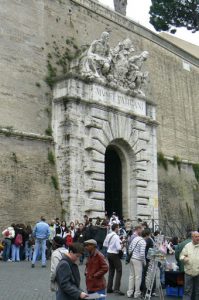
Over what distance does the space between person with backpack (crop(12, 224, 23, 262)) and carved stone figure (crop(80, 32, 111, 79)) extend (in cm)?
712

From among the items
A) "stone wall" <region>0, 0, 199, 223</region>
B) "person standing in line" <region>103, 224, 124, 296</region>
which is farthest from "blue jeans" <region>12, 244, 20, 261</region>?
"person standing in line" <region>103, 224, 124, 296</region>

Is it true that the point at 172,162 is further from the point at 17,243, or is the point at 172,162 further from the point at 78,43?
the point at 17,243

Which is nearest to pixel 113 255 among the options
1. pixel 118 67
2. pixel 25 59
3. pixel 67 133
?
pixel 67 133

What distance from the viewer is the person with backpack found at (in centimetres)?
1539

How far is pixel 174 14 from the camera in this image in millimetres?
28953

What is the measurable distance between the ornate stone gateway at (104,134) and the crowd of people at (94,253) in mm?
1481

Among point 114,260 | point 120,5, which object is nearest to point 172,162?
point 120,5

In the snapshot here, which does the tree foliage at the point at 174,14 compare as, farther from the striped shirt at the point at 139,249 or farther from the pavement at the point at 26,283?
the striped shirt at the point at 139,249

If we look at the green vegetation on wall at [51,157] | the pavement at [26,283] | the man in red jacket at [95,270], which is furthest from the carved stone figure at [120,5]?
the man in red jacket at [95,270]

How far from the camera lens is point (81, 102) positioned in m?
19.3

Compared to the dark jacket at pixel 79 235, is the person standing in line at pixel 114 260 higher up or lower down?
lower down

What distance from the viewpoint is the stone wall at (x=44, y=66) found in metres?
18.2

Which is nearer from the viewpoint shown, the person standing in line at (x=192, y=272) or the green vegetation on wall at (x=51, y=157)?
the person standing in line at (x=192, y=272)

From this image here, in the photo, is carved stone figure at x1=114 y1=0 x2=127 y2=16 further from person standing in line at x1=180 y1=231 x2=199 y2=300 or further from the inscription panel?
person standing in line at x1=180 y1=231 x2=199 y2=300
